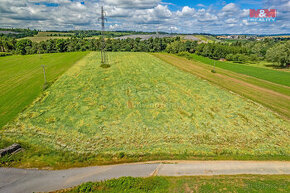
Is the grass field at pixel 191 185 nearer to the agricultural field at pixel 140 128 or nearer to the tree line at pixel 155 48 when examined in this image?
the agricultural field at pixel 140 128

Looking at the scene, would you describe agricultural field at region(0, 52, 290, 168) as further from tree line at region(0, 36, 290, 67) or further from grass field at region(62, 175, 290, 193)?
tree line at region(0, 36, 290, 67)

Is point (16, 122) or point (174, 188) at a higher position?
point (16, 122)

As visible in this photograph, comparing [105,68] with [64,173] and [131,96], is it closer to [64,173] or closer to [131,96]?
[131,96]

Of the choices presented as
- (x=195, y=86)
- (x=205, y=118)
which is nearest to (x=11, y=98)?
(x=205, y=118)

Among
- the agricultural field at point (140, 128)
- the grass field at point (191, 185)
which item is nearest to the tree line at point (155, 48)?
the agricultural field at point (140, 128)

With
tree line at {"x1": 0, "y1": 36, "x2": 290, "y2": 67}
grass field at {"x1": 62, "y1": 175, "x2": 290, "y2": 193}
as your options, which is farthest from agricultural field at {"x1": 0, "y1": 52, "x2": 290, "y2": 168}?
tree line at {"x1": 0, "y1": 36, "x2": 290, "y2": 67}

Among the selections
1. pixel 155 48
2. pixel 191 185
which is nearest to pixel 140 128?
pixel 191 185
